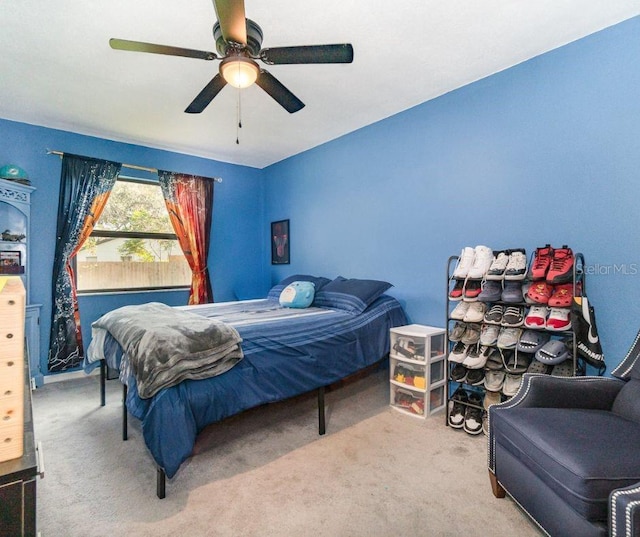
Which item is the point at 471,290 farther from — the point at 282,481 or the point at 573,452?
the point at 282,481

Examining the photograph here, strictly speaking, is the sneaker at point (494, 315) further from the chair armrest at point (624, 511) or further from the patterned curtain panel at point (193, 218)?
the patterned curtain panel at point (193, 218)

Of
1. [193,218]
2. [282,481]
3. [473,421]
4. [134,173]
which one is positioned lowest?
[282,481]

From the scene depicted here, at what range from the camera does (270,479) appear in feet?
6.38

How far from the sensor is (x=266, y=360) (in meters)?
2.20

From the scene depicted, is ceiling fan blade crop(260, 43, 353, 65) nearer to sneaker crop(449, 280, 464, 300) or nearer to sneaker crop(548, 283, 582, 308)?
sneaker crop(449, 280, 464, 300)

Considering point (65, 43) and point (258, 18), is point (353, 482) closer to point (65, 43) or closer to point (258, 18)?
point (258, 18)

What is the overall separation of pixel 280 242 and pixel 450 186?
2585 millimetres

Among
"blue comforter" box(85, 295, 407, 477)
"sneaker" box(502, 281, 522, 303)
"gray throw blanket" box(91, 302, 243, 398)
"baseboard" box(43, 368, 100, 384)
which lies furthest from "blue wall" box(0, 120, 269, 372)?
"sneaker" box(502, 281, 522, 303)

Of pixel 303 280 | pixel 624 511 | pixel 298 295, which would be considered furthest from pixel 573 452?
pixel 303 280

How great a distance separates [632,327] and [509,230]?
95 cm

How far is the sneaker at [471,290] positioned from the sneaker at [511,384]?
0.55 meters

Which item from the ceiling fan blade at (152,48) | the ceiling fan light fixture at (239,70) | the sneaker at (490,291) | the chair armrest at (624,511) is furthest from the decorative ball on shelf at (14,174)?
the chair armrest at (624,511)

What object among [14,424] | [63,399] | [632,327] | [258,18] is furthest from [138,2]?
[632,327]

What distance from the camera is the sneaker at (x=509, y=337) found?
2.25 meters
